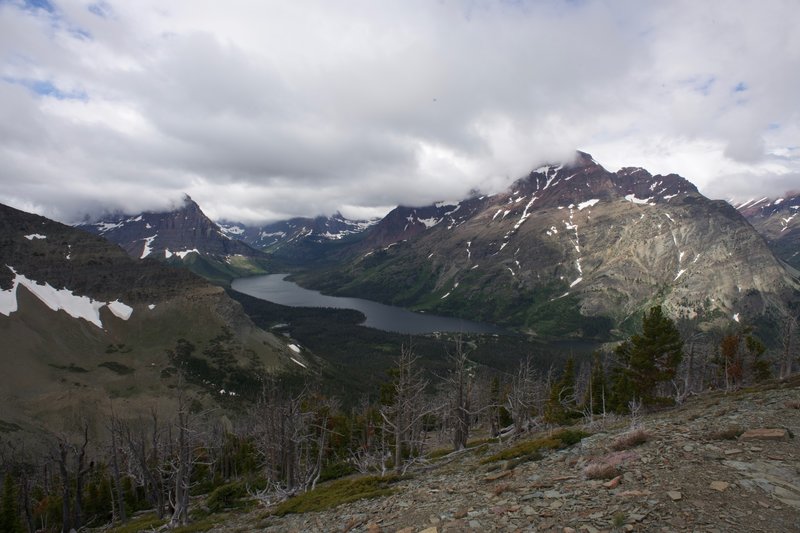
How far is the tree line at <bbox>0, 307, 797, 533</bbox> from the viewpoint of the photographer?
38688 millimetres

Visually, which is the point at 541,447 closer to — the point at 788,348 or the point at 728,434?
the point at 728,434

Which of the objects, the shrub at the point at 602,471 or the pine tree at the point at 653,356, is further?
the pine tree at the point at 653,356

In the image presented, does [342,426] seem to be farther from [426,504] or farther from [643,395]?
[426,504]

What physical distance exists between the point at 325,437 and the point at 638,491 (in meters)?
52.5

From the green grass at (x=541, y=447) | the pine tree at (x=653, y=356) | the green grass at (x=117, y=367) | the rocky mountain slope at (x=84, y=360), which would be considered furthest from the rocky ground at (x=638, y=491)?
the green grass at (x=117, y=367)

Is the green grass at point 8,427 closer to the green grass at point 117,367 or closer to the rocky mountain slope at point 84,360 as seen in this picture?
the rocky mountain slope at point 84,360

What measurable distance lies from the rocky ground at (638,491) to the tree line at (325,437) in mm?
8617

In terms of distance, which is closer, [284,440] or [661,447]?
[661,447]

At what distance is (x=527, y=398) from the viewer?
186 feet

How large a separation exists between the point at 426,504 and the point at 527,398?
41.0 metres

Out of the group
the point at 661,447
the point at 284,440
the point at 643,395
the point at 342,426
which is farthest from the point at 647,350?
the point at 342,426

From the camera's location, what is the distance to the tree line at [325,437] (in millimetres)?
38688

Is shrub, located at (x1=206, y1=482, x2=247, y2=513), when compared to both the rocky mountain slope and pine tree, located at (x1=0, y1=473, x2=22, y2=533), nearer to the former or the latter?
pine tree, located at (x1=0, y1=473, x2=22, y2=533)

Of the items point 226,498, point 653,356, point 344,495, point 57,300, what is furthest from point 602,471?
point 57,300
